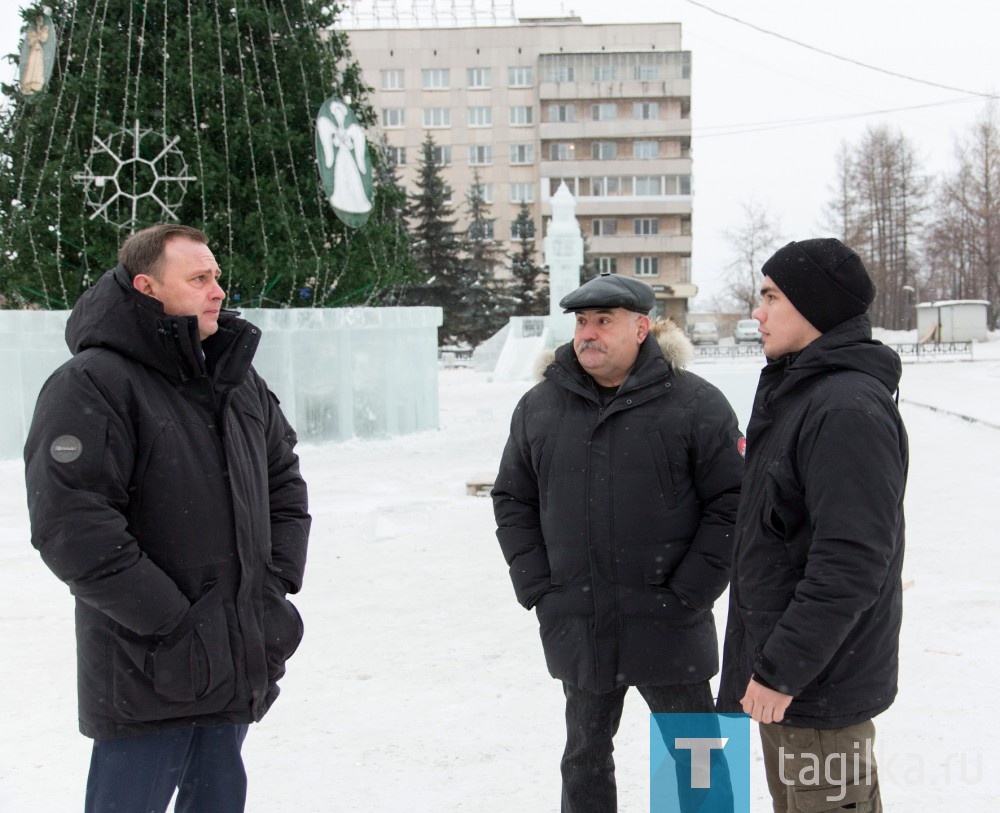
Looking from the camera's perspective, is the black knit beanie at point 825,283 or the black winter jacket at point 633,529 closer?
the black knit beanie at point 825,283

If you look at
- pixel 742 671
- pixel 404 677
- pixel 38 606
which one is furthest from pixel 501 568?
pixel 742 671

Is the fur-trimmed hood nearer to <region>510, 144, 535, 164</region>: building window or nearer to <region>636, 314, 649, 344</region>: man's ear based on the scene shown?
<region>636, 314, 649, 344</region>: man's ear

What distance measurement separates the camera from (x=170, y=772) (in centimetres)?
236

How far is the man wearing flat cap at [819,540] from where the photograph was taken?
2.06m

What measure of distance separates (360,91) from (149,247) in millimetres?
A: 12138

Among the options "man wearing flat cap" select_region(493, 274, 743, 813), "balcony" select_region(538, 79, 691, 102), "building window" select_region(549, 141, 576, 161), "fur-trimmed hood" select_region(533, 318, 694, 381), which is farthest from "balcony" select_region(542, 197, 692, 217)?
"man wearing flat cap" select_region(493, 274, 743, 813)

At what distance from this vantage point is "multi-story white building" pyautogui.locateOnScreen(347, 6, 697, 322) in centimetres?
5872

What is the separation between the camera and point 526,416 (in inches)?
118

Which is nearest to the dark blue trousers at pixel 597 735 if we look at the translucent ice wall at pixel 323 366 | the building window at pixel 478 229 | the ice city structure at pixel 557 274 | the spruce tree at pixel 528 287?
the translucent ice wall at pixel 323 366

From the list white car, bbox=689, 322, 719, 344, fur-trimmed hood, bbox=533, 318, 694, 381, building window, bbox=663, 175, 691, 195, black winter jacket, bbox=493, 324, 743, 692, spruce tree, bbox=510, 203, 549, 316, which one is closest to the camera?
black winter jacket, bbox=493, 324, 743, 692

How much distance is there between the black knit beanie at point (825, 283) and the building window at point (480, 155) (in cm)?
6118

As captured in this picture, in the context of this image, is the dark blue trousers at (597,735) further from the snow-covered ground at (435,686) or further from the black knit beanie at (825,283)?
the black knit beanie at (825,283)

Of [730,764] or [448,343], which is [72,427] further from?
[448,343]

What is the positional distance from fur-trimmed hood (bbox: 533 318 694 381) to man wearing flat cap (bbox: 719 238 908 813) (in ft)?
1.85
